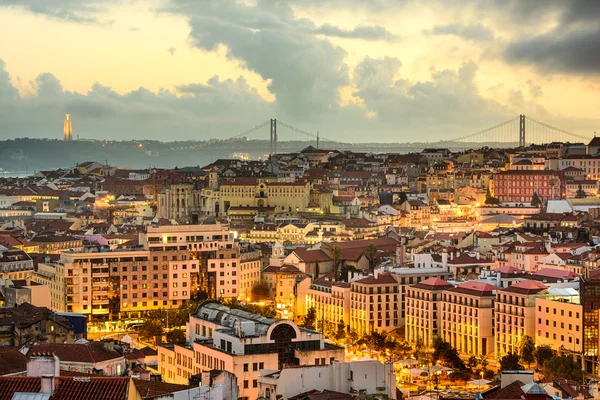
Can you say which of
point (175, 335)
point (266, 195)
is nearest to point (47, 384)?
point (175, 335)

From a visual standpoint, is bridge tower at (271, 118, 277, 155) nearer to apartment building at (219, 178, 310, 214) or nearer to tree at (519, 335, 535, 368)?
apartment building at (219, 178, 310, 214)

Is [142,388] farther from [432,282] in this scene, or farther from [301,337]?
[432,282]

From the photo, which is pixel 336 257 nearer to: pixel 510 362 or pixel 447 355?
pixel 447 355

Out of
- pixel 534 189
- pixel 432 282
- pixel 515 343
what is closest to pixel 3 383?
pixel 515 343

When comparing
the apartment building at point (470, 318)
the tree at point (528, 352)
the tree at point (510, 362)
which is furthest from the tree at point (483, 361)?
the tree at point (528, 352)

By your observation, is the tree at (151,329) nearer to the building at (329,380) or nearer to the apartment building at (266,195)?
the building at (329,380)

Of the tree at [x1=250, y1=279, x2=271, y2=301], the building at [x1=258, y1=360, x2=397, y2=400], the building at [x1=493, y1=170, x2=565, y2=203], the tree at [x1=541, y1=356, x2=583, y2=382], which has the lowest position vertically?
the tree at [x1=541, y1=356, x2=583, y2=382]

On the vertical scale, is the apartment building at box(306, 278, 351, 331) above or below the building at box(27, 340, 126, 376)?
below

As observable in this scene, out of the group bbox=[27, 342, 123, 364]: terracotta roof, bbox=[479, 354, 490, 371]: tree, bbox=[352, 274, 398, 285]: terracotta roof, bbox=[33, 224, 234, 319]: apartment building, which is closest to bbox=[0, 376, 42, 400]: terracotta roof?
bbox=[27, 342, 123, 364]: terracotta roof
